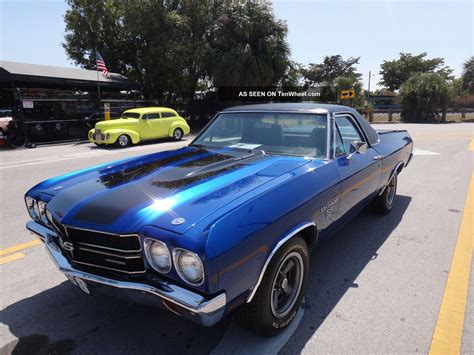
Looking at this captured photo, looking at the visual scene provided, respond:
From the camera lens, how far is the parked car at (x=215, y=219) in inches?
77.3

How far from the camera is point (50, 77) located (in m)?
15.4

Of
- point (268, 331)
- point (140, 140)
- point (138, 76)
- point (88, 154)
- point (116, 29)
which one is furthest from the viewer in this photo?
point (138, 76)

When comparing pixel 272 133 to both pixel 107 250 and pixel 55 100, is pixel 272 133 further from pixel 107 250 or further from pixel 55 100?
pixel 55 100

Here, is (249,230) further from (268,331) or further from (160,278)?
(268,331)

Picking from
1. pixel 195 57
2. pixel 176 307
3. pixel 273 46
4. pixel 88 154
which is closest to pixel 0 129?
pixel 88 154

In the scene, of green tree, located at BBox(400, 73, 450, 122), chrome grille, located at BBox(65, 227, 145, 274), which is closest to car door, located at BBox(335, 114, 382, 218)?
chrome grille, located at BBox(65, 227, 145, 274)

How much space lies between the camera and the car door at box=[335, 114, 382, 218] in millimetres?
3366

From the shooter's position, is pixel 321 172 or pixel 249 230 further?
pixel 321 172

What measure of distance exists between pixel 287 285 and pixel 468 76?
59.6 meters

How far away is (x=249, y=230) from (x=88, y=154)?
36.8 ft

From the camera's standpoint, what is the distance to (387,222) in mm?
4781

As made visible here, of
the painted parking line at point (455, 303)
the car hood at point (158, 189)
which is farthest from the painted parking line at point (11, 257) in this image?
the painted parking line at point (455, 303)

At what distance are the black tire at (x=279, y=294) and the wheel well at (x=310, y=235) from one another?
10 centimetres

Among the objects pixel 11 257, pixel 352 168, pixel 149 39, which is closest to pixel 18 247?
pixel 11 257
